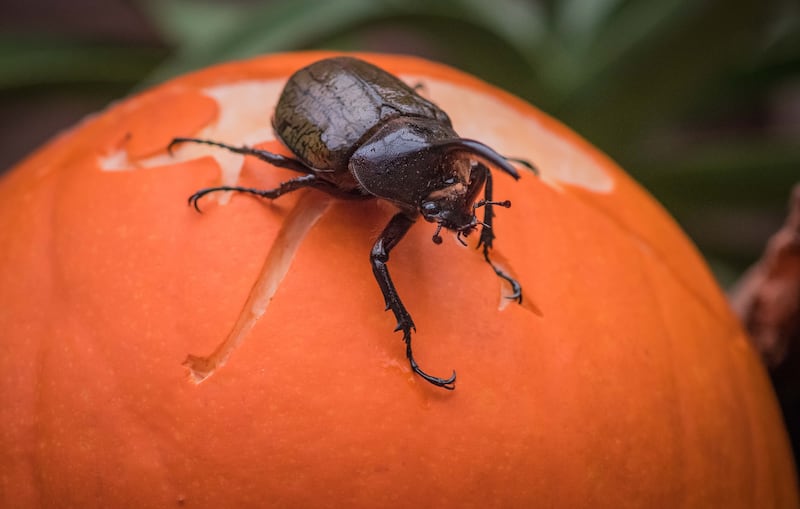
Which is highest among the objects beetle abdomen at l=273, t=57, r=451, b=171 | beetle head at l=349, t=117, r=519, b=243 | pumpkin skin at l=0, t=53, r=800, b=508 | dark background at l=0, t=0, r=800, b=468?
dark background at l=0, t=0, r=800, b=468

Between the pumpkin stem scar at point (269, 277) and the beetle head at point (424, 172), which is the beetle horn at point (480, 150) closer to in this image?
the beetle head at point (424, 172)

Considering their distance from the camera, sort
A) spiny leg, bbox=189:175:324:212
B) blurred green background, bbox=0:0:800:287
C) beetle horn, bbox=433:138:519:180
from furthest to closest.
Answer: blurred green background, bbox=0:0:800:287 < spiny leg, bbox=189:175:324:212 < beetle horn, bbox=433:138:519:180

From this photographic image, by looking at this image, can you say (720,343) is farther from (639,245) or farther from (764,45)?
(764,45)

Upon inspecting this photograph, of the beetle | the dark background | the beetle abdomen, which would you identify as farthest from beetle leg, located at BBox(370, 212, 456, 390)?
the dark background

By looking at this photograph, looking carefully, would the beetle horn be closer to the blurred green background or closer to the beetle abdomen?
the beetle abdomen

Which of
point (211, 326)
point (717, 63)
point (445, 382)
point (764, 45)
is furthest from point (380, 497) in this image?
point (764, 45)

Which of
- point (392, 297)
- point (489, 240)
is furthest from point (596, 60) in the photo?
point (392, 297)

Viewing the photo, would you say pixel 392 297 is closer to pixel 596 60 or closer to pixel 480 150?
pixel 480 150
